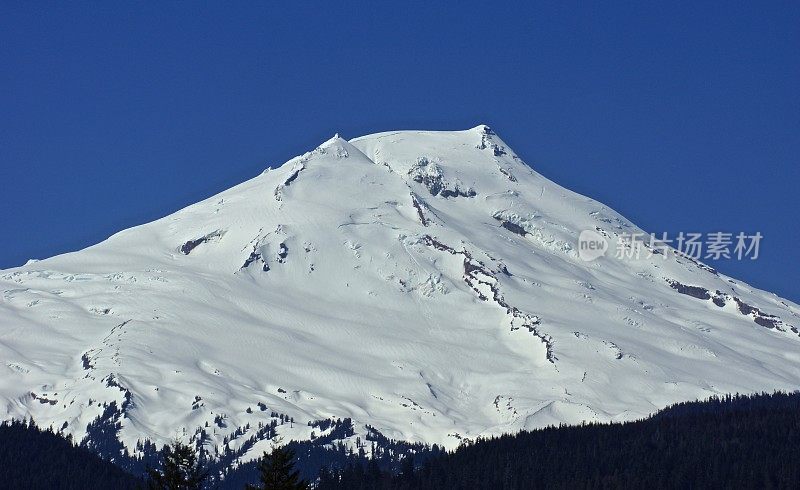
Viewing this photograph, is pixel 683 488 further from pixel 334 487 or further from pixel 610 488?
pixel 334 487

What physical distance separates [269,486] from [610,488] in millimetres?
94720

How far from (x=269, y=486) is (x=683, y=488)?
Result: 99.2 metres

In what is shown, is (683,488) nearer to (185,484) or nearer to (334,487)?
(334,487)

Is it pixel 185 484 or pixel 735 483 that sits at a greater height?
pixel 735 483

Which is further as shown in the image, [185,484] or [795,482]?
[795,482]

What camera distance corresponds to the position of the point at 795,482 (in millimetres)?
199500

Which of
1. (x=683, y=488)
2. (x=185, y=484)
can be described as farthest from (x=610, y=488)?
(x=185, y=484)

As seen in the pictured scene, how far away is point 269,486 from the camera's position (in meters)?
111

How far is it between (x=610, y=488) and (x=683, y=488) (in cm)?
869

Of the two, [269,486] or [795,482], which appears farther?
[795,482]

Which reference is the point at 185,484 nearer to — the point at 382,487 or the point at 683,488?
the point at 382,487

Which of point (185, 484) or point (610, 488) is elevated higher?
point (610, 488)

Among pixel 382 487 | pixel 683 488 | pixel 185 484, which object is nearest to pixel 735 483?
pixel 683 488

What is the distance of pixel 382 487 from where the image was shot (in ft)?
646
